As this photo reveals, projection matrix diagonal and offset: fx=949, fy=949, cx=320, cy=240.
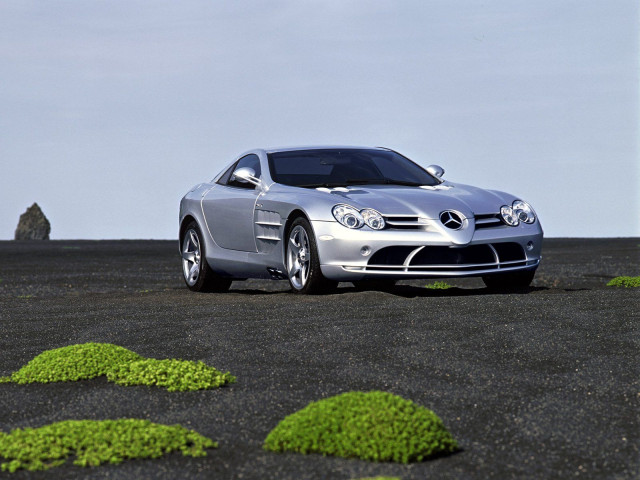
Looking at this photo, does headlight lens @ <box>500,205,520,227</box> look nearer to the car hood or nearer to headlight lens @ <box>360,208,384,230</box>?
the car hood

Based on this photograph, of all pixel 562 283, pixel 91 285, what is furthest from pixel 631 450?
pixel 91 285

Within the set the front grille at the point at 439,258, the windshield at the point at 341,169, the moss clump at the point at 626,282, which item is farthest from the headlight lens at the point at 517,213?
the moss clump at the point at 626,282

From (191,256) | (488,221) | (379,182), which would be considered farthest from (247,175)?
(488,221)

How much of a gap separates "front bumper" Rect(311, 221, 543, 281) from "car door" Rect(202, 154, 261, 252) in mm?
1517

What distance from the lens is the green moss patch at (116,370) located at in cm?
519

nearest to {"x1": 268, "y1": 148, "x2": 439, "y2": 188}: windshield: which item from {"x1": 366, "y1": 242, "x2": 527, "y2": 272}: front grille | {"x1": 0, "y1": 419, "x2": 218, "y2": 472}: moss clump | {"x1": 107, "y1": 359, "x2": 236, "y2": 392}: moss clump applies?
{"x1": 366, "y1": 242, "x2": 527, "y2": 272}: front grille

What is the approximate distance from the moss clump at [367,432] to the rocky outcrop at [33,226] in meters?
69.3

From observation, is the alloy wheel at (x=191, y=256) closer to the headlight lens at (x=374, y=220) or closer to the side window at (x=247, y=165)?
the side window at (x=247, y=165)

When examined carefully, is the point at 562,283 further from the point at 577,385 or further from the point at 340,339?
the point at 577,385

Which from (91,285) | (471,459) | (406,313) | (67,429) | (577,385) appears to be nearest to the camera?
(471,459)

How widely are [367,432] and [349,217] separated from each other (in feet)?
17.1

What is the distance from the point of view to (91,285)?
1434 centimetres

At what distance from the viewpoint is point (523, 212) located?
9.78 m

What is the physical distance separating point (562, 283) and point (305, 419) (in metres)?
9.48
